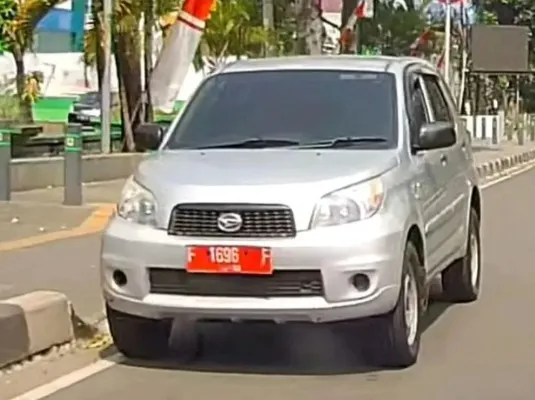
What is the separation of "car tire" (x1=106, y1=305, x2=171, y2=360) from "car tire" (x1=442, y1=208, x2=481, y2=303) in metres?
2.84

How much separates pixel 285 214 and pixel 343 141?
3.75ft

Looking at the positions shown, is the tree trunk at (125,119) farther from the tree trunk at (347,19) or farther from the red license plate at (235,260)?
the red license plate at (235,260)

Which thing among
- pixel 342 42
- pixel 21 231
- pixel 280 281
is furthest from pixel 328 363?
pixel 342 42

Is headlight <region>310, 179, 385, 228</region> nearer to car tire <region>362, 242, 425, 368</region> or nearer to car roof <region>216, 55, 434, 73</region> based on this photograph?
car tire <region>362, 242, 425, 368</region>

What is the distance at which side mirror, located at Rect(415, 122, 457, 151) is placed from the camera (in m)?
8.64

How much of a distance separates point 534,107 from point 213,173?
210 feet

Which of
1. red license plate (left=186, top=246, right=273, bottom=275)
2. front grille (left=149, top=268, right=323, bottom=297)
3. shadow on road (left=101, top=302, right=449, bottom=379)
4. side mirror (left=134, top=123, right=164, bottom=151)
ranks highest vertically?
side mirror (left=134, top=123, right=164, bottom=151)

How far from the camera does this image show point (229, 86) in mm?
9219

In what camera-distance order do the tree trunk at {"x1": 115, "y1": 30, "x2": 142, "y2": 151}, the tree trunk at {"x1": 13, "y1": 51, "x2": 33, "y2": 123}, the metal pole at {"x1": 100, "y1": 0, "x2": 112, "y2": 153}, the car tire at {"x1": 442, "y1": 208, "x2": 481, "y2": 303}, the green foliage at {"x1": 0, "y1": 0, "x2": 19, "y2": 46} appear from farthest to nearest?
the tree trunk at {"x1": 13, "y1": 51, "x2": 33, "y2": 123} → the tree trunk at {"x1": 115, "y1": 30, "x2": 142, "y2": 151} → the green foliage at {"x1": 0, "y1": 0, "x2": 19, "y2": 46} → the metal pole at {"x1": 100, "y1": 0, "x2": 112, "y2": 153} → the car tire at {"x1": 442, "y1": 208, "x2": 481, "y2": 303}

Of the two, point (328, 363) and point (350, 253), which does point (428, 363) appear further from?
point (350, 253)

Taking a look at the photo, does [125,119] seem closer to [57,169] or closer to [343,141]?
[57,169]

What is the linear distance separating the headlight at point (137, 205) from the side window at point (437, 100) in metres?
2.66

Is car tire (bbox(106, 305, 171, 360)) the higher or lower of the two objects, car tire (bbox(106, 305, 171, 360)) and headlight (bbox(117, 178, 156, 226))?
the lower

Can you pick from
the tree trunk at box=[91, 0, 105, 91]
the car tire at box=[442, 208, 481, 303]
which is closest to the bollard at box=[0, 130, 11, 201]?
the tree trunk at box=[91, 0, 105, 91]
